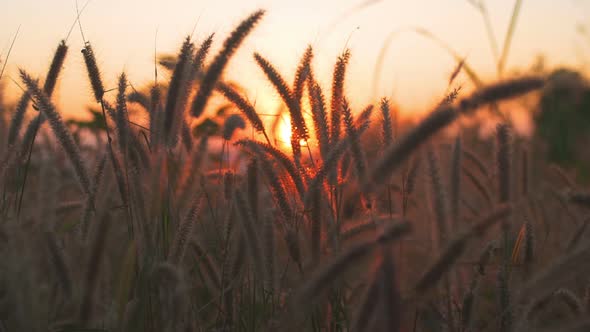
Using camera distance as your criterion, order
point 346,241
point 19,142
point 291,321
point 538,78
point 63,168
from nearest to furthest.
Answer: point 538,78 → point 291,321 → point 346,241 → point 19,142 → point 63,168

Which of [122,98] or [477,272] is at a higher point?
[122,98]

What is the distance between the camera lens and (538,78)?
1326 mm

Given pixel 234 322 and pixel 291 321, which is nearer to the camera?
pixel 291 321

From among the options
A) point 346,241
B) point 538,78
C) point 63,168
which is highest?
point 63,168

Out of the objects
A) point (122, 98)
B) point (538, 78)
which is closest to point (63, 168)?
point (122, 98)

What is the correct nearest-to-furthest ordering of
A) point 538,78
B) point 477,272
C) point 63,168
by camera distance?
point 538,78 < point 477,272 < point 63,168

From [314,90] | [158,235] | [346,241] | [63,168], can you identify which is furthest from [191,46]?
[63,168]

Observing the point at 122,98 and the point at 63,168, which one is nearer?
the point at 122,98

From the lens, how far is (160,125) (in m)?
2.07

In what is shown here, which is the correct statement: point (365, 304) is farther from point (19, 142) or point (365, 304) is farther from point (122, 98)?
point (19, 142)

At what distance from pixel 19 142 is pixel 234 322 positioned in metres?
1.28

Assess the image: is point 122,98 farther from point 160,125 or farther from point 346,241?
point 346,241

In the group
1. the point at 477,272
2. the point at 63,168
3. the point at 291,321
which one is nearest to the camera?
the point at 291,321

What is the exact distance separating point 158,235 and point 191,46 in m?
0.70
